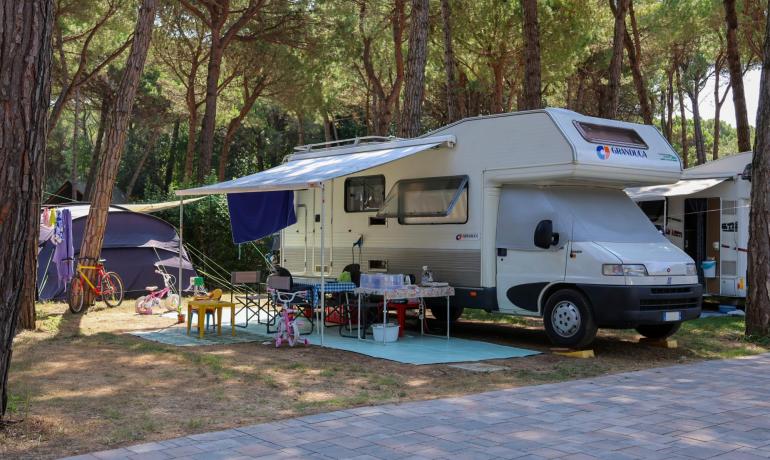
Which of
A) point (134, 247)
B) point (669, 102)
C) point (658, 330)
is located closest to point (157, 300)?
point (134, 247)

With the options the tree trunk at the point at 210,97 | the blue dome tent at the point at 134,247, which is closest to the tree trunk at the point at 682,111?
the tree trunk at the point at 210,97

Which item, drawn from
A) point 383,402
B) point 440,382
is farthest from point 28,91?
point 440,382

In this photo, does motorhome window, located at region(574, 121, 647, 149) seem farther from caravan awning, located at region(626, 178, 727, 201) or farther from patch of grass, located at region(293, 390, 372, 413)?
patch of grass, located at region(293, 390, 372, 413)

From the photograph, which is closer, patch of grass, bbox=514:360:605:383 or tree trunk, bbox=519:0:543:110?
patch of grass, bbox=514:360:605:383

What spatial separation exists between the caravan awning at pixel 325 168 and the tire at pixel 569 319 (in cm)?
230

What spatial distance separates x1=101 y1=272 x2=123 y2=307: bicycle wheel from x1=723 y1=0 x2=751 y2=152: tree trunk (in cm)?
1150

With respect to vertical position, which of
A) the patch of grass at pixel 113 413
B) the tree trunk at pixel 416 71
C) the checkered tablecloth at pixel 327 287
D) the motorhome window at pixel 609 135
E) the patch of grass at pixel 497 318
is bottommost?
the patch of grass at pixel 113 413

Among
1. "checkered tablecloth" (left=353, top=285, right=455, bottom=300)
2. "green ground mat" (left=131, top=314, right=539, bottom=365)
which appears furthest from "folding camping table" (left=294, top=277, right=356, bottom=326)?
"green ground mat" (left=131, top=314, right=539, bottom=365)

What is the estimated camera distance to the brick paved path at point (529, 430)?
4.62m

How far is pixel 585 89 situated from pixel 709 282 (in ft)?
43.1

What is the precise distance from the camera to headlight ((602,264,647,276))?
821 cm

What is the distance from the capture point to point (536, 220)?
29.2ft

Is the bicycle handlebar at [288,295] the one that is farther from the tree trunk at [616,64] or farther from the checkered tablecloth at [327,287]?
the tree trunk at [616,64]

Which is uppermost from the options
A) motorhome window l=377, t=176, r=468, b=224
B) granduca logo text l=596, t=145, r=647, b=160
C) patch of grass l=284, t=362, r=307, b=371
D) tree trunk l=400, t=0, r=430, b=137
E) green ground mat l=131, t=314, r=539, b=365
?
tree trunk l=400, t=0, r=430, b=137
